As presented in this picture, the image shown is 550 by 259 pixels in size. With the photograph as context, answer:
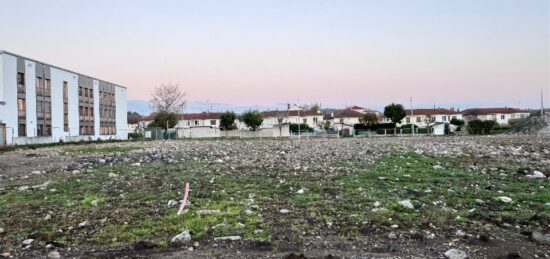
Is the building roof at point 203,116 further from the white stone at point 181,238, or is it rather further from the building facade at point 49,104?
the white stone at point 181,238

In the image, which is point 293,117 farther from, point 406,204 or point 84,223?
point 84,223

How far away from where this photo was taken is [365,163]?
1578 cm

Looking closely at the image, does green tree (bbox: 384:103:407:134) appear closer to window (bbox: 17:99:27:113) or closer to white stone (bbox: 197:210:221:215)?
window (bbox: 17:99:27:113)

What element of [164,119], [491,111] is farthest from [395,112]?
[491,111]

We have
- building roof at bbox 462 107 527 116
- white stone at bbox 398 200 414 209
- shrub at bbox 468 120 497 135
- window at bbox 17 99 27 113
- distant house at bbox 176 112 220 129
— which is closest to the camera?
white stone at bbox 398 200 414 209

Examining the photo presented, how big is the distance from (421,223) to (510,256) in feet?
5.48

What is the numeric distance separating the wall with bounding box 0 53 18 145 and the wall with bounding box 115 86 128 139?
32.6 meters

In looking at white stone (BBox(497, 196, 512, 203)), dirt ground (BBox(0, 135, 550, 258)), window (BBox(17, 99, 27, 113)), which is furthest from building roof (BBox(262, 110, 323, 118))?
white stone (BBox(497, 196, 512, 203))

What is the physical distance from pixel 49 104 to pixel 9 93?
31.4 ft

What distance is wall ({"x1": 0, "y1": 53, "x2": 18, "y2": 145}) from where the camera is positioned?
1829 inches

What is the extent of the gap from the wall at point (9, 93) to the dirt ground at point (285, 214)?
3821 centimetres

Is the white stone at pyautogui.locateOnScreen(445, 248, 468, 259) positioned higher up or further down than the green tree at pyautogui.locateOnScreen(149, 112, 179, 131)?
further down

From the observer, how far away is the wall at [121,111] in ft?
273

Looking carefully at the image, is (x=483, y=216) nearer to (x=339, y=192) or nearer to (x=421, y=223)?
(x=421, y=223)
